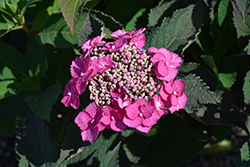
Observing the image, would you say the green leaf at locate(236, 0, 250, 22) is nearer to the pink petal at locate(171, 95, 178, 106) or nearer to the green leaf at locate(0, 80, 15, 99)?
the pink petal at locate(171, 95, 178, 106)

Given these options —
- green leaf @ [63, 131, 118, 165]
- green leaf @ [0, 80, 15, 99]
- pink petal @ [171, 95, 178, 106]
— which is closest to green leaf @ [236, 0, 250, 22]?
pink petal @ [171, 95, 178, 106]

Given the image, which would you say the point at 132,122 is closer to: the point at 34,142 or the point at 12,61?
Result: the point at 34,142

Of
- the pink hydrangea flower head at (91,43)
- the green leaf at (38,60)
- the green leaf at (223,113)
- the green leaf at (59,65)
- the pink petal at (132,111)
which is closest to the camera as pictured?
the pink petal at (132,111)

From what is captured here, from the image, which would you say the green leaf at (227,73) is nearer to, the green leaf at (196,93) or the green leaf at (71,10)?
the green leaf at (196,93)

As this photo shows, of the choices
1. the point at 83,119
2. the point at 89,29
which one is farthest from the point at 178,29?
the point at 83,119

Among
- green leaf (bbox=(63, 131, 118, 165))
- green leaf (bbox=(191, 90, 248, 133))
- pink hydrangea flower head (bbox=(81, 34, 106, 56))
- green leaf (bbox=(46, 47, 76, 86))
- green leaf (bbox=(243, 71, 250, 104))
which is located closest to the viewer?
pink hydrangea flower head (bbox=(81, 34, 106, 56))

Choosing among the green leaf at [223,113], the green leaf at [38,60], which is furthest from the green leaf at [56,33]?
the green leaf at [223,113]
